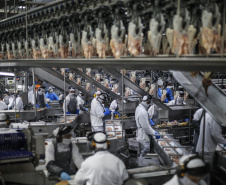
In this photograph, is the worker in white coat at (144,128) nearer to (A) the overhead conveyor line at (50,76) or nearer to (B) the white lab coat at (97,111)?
(B) the white lab coat at (97,111)

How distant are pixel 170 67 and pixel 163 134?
3696mm

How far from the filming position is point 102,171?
310 cm

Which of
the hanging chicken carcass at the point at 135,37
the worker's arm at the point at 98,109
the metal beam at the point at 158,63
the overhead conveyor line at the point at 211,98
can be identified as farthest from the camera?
the worker's arm at the point at 98,109

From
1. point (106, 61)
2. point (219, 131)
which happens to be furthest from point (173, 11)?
point (219, 131)

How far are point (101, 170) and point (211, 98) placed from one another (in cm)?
228

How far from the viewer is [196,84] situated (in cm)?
477

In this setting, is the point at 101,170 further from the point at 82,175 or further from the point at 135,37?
the point at 135,37

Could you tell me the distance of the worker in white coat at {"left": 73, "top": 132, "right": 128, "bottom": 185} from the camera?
3.10 m

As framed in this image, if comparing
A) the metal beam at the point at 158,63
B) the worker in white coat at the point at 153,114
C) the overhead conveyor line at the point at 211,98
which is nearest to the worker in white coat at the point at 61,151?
the metal beam at the point at 158,63

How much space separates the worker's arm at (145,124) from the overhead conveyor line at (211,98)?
1.68 metres

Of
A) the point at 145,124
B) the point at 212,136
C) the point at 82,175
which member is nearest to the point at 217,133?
the point at 212,136

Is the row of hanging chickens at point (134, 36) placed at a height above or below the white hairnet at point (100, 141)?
above

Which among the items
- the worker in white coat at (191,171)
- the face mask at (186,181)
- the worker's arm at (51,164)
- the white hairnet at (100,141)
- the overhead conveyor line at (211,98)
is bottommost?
the worker's arm at (51,164)

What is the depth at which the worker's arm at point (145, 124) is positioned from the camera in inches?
244
